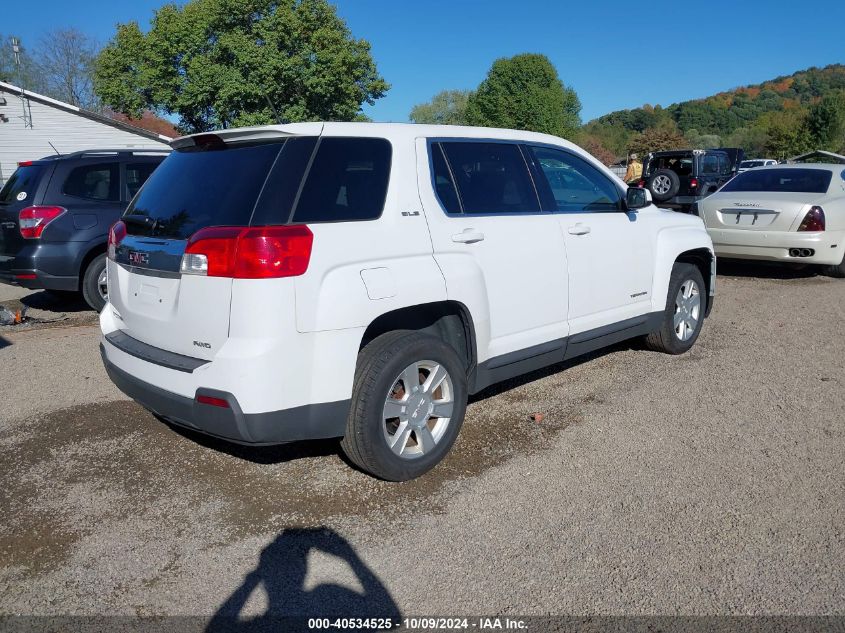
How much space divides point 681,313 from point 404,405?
A: 330 cm

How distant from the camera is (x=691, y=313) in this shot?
5938 millimetres

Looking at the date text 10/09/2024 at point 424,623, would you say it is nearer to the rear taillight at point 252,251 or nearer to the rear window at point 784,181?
the rear taillight at point 252,251

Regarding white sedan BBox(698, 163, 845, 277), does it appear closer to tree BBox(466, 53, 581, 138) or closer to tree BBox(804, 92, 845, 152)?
tree BBox(804, 92, 845, 152)

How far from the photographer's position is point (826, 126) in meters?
62.3

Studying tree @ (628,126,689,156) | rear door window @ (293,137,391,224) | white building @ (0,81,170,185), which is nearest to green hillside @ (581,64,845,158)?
tree @ (628,126,689,156)

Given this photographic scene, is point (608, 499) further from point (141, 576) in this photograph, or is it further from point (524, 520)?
point (141, 576)

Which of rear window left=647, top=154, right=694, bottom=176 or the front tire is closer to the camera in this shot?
the front tire

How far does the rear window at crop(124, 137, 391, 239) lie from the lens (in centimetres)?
307

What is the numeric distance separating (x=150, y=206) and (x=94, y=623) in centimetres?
208

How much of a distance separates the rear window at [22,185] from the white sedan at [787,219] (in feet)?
27.7

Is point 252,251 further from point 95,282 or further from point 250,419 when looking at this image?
point 95,282

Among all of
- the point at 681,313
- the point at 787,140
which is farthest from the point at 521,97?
the point at 681,313

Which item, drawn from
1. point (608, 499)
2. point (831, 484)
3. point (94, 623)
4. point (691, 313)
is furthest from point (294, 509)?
point (691, 313)

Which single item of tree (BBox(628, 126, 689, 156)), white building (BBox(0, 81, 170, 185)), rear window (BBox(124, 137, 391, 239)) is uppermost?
tree (BBox(628, 126, 689, 156))
